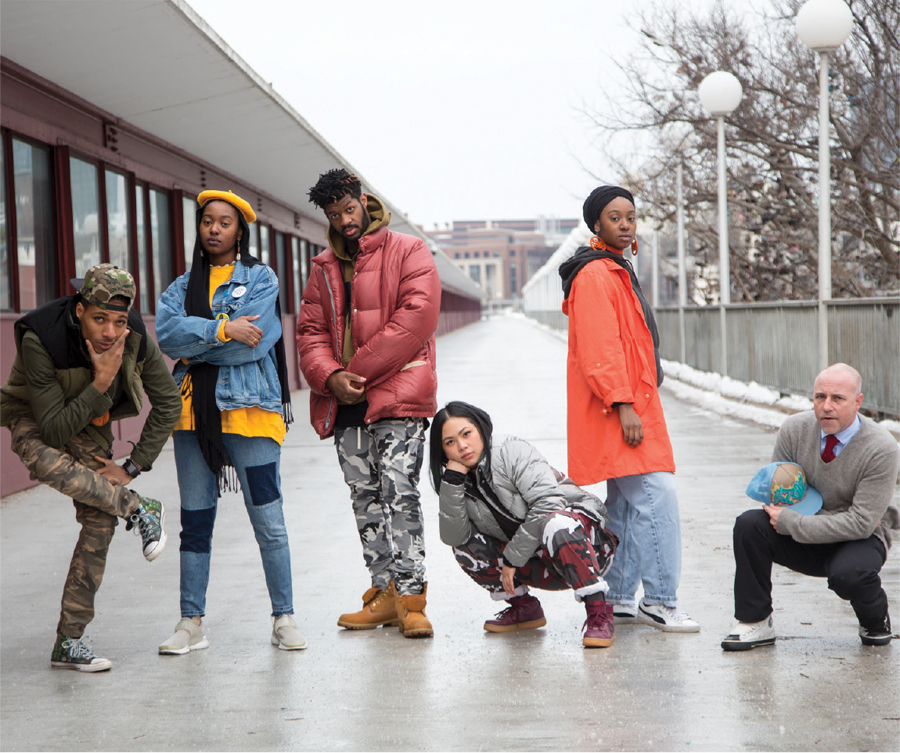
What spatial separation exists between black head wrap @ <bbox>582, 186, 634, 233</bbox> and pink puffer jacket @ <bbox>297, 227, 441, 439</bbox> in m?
0.70

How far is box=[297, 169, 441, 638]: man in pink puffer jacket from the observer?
177 inches

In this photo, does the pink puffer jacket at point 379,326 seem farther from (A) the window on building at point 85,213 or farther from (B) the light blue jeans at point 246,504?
(A) the window on building at point 85,213

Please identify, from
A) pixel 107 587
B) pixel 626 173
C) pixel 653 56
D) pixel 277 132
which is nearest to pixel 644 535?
pixel 107 587

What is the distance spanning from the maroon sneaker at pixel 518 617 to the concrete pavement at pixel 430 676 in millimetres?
121

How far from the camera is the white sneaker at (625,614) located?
4.63m

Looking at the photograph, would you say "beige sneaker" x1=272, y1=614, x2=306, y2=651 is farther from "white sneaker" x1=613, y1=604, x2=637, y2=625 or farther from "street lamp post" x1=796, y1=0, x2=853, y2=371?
"street lamp post" x1=796, y1=0, x2=853, y2=371

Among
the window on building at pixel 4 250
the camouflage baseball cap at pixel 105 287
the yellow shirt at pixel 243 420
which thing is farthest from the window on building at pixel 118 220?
the camouflage baseball cap at pixel 105 287

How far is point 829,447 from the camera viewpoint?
418 cm

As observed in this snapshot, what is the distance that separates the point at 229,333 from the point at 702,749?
7.41ft

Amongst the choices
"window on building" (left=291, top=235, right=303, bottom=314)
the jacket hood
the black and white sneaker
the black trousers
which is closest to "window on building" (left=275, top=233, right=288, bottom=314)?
"window on building" (left=291, top=235, right=303, bottom=314)

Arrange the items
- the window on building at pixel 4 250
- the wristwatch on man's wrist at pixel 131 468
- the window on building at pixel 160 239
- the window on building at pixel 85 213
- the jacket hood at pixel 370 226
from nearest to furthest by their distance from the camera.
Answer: the wristwatch on man's wrist at pixel 131 468 → the jacket hood at pixel 370 226 → the window on building at pixel 4 250 → the window on building at pixel 85 213 → the window on building at pixel 160 239

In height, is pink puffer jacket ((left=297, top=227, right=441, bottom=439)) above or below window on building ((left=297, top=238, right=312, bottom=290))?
below

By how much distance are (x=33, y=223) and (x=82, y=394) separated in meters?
5.98

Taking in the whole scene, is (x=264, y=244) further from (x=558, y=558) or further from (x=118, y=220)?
(x=558, y=558)
